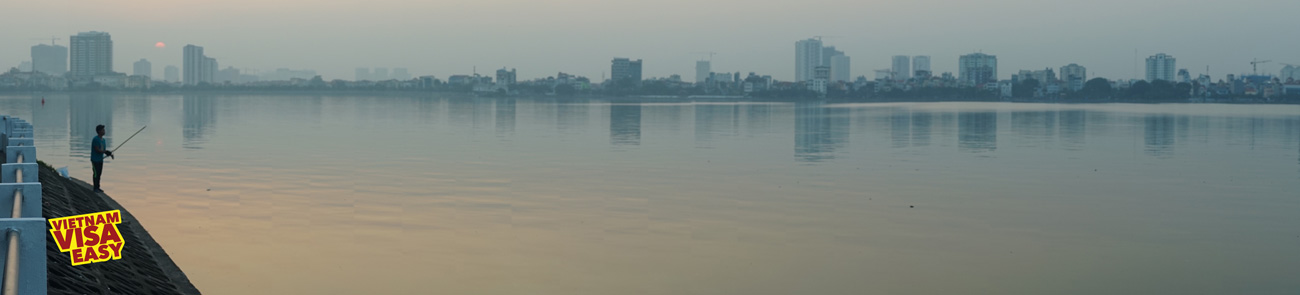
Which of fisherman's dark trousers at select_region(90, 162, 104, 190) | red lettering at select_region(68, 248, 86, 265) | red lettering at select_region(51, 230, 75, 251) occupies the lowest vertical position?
fisherman's dark trousers at select_region(90, 162, 104, 190)

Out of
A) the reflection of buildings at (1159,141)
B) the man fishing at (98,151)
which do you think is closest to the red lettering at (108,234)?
the man fishing at (98,151)

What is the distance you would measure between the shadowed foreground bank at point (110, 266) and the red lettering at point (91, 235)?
2.82 ft

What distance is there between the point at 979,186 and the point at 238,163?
2133 centimetres

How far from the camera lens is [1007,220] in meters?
22.6

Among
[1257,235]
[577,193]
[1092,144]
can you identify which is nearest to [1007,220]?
[1257,235]

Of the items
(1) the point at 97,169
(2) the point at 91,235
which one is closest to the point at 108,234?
(2) the point at 91,235

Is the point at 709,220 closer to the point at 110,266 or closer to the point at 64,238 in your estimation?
the point at 110,266

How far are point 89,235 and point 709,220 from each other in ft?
51.3

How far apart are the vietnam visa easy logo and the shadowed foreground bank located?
29.1 inches

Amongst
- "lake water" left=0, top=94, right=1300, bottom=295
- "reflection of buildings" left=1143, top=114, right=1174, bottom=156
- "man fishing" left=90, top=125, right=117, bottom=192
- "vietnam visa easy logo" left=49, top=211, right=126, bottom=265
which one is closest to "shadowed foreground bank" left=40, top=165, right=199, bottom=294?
"lake water" left=0, top=94, right=1300, bottom=295

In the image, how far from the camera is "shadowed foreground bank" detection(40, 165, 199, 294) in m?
10.3

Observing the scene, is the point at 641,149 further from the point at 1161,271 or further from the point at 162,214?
the point at 1161,271

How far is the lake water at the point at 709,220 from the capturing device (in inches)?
636

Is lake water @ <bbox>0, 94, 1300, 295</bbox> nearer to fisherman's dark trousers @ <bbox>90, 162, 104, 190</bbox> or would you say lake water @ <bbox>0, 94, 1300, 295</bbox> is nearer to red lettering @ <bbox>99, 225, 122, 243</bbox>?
fisherman's dark trousers @ <bbox>90, 162, 104, 190</bbox>
